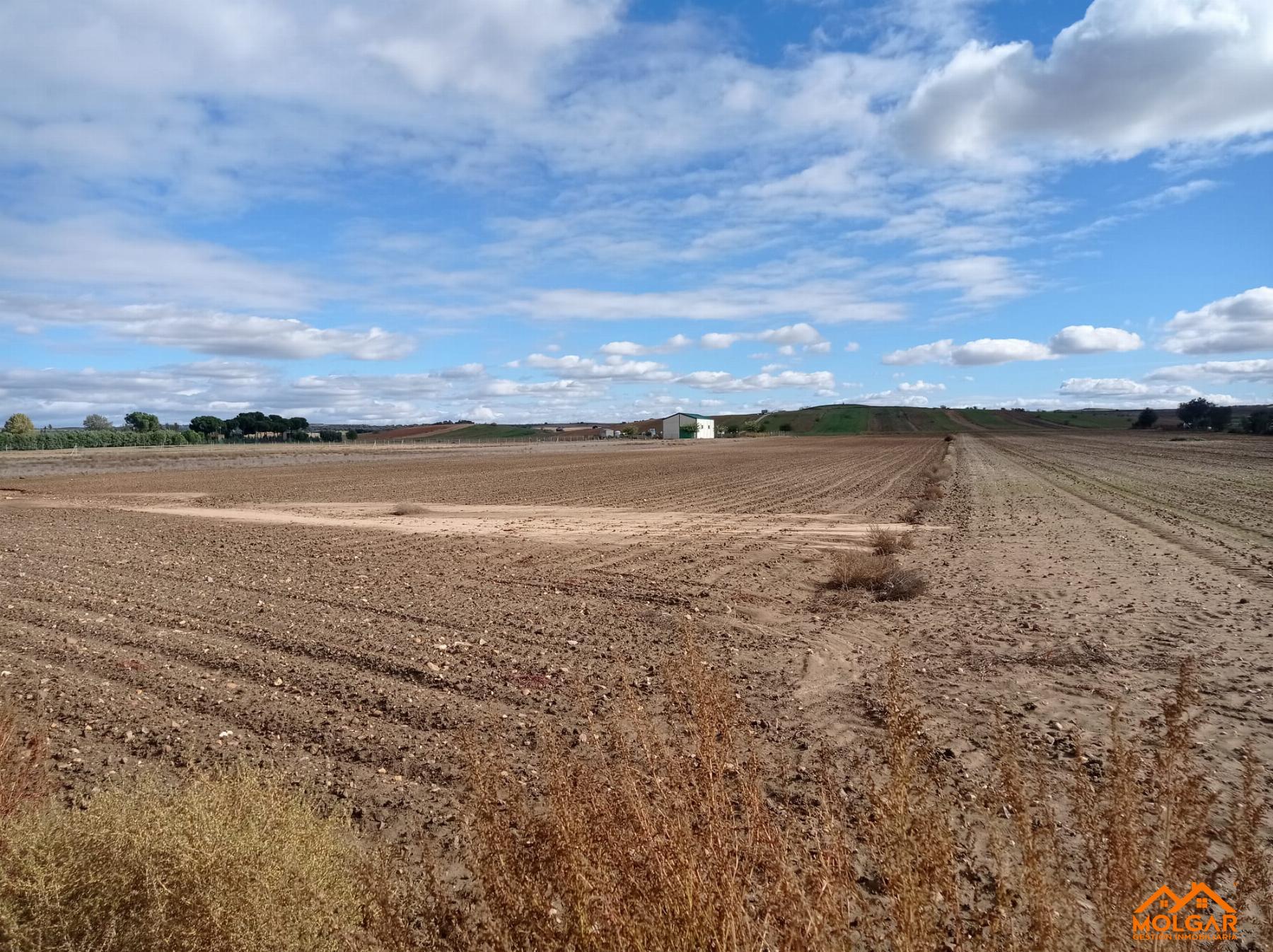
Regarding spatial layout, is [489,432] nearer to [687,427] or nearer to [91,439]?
[687,427]

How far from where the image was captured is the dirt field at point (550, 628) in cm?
593

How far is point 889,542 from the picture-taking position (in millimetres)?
14242

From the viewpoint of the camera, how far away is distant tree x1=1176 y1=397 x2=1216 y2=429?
114 m

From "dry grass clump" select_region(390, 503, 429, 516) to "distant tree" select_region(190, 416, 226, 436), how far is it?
5200 inches

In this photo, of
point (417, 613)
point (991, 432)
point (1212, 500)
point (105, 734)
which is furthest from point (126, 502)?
point (991, 432)

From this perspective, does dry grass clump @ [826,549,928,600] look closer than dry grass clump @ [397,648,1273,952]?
No

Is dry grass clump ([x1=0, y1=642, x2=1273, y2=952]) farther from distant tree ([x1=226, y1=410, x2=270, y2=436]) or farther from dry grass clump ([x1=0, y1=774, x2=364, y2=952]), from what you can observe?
distant tree ([x1=226, y1=410, x2=270, y2=436])

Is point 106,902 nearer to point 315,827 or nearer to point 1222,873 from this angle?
point 315,827

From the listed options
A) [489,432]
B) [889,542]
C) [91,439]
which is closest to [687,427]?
[489,432]

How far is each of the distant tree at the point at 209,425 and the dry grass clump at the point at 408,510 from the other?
13209 centimetres

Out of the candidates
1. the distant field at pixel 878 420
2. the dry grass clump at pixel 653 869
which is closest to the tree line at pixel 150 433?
the distant field at pixel 878 420

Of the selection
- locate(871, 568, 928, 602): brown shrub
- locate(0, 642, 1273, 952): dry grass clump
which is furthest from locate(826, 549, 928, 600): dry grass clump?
locate(0, 642, 1273, 952): dry grass clump

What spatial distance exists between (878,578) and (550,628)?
503cm

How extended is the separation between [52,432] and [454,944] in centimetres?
13105
